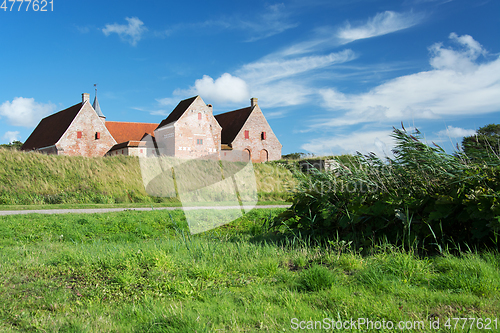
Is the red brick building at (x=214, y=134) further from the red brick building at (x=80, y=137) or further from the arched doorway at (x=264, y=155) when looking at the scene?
the red brick building at (x=80, y=137)

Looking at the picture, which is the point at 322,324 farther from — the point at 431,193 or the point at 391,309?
the point at 431,193

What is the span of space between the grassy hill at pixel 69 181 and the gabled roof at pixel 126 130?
29143 mm

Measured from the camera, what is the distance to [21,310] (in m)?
3.62

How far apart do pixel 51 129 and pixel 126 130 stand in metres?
10.4

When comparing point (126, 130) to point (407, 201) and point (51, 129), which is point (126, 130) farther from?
point (407, 201)

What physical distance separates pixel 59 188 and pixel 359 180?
695 inches

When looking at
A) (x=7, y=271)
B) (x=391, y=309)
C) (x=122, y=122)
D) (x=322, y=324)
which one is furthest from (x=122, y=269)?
(x=122, y=122)

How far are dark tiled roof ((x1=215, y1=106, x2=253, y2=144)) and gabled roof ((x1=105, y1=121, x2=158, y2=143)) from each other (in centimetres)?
1171

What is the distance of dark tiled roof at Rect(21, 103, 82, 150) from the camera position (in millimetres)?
39934

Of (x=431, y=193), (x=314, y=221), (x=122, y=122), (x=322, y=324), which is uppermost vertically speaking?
(x=122, y=122)

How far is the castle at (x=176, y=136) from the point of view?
39.5 metres

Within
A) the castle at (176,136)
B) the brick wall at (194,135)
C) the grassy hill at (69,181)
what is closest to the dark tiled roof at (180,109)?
the castle at (176,136)

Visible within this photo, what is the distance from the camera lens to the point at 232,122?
49625mm

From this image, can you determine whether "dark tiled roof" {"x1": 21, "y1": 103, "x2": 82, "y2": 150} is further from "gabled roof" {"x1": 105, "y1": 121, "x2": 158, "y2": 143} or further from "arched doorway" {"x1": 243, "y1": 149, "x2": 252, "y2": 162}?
"arched doorway" {"x1": 243, "y1": 149, "x2": 252, "y2": 162}
